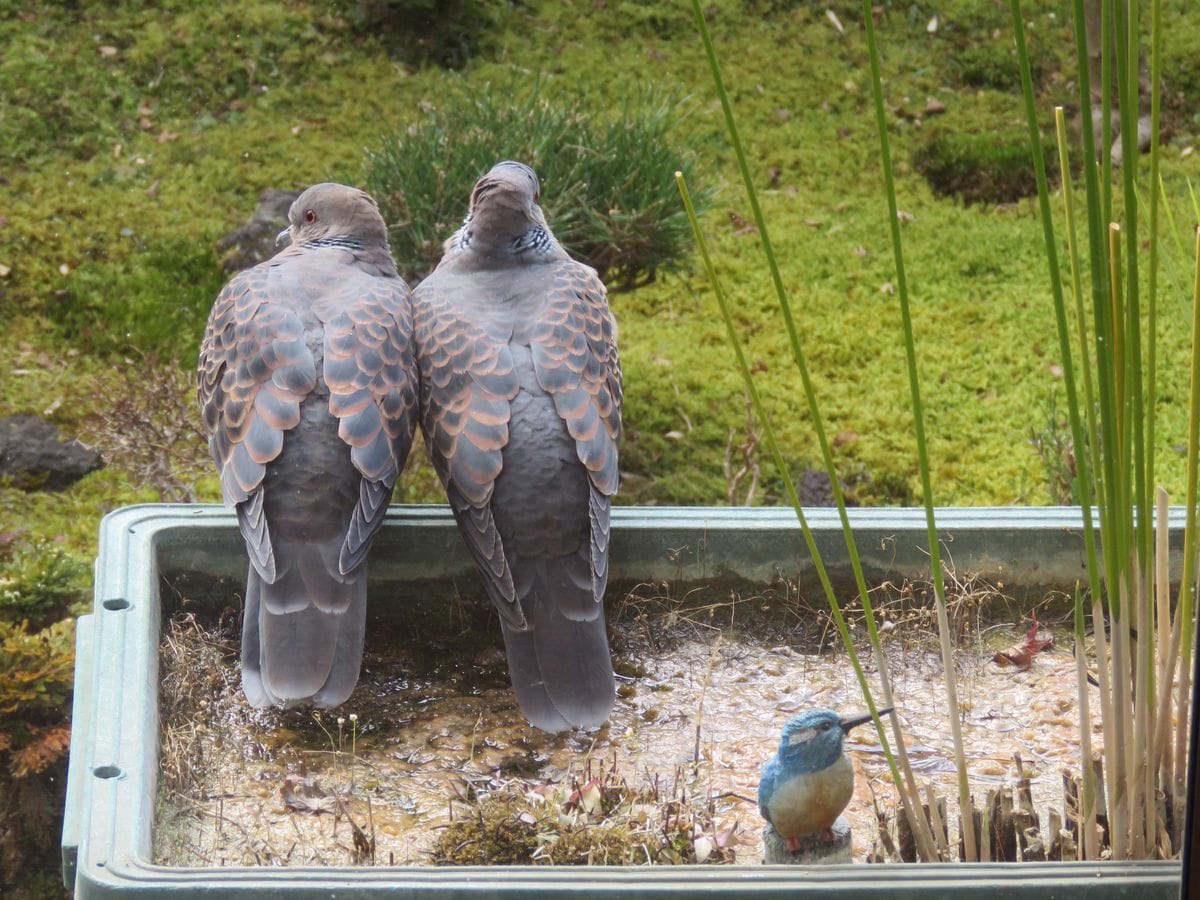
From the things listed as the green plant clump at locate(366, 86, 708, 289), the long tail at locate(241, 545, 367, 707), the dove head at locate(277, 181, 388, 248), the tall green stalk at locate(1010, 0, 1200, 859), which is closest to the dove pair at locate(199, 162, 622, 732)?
the long tail at locate(241, 545, 367, 707)

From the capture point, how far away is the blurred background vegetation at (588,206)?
450 cm

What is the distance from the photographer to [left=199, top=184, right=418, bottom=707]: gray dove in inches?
105

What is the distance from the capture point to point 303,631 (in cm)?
266

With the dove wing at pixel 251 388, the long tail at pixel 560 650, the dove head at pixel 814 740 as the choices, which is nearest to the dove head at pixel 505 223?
the dove wing at pixel 251 388

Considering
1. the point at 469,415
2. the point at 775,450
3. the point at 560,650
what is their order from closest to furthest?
1. the point at 775,450
2. the point at 560,650
3. the point at 469,415

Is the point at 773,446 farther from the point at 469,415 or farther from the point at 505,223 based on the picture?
the point at 505,223

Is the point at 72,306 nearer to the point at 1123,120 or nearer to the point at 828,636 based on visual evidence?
the point at 828,636

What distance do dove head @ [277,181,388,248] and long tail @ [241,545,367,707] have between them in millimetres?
982

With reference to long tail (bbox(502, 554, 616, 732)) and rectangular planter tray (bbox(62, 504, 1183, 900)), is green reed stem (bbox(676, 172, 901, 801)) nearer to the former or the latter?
rectangular planter tray (bbox(62, 504, 1183, 900))

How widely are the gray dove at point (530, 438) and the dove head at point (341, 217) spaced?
0.23 m

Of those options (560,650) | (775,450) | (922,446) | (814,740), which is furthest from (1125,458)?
(560,650)

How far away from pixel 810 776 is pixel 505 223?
1.71m

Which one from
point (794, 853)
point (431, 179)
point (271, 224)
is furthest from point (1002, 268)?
point (794, 853)

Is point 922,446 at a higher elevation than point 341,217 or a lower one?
lower
